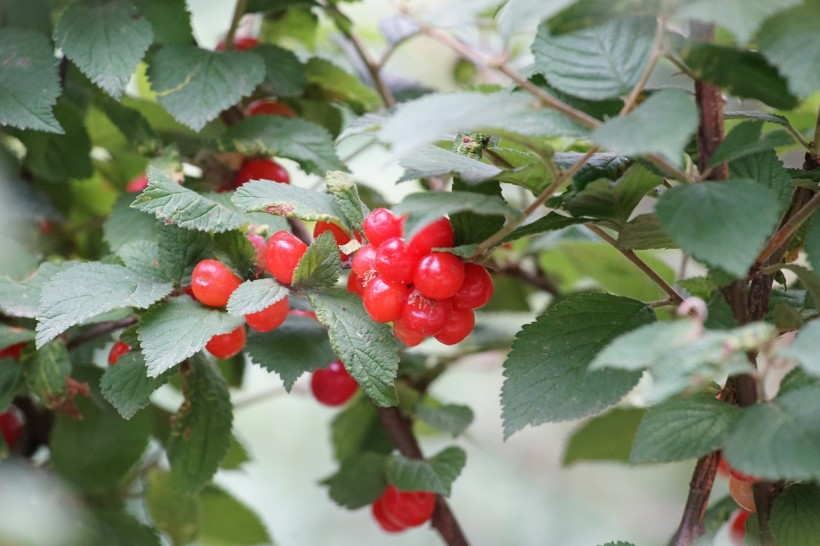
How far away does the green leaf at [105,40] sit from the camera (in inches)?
21.3

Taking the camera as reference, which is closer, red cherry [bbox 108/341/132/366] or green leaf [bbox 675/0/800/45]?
green leaf [bbox 675/0/800/45]

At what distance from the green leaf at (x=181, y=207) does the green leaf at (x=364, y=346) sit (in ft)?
0.21

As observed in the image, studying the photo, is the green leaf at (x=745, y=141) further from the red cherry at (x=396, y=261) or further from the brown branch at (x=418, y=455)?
the brown branch at (x=418, y=455)

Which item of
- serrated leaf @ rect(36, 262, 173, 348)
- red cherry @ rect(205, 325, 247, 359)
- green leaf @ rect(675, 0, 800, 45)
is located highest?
green leaf @ rect(675, 0, 800, 45)

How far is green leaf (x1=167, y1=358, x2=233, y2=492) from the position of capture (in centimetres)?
56

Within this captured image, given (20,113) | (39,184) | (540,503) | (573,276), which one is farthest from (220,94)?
(540,503)

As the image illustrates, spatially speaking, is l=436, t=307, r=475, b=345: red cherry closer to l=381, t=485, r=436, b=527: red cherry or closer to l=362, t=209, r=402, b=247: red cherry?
l=362, t=209, r=402, b=247: red cherry

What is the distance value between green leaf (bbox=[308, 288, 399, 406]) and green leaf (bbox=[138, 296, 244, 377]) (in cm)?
6

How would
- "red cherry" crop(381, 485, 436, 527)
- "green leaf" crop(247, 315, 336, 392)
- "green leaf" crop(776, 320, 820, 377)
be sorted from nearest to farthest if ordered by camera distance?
1. "green leaf" crop(776, 320, 820, 377)
2. "green leaf" crop(247, 315, 336, 392)
3. "red cherry" crop(381, 485, 436, 527)

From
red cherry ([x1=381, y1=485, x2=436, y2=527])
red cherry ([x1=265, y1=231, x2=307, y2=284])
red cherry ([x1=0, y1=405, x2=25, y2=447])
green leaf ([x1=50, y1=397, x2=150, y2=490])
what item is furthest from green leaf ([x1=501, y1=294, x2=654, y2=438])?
red cherry ([x1=0, y1=405, x2=25, y2=447])

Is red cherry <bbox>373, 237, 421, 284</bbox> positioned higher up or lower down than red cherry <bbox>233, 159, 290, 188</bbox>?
higher up

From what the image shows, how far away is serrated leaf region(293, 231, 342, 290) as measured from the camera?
1.44ft

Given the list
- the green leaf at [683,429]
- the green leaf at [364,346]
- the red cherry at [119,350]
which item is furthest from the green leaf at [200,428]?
the green leaf at [683,429]

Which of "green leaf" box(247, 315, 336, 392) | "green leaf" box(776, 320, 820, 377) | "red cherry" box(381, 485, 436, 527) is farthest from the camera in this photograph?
"red cherry" box(381, 485, 436, 527)
